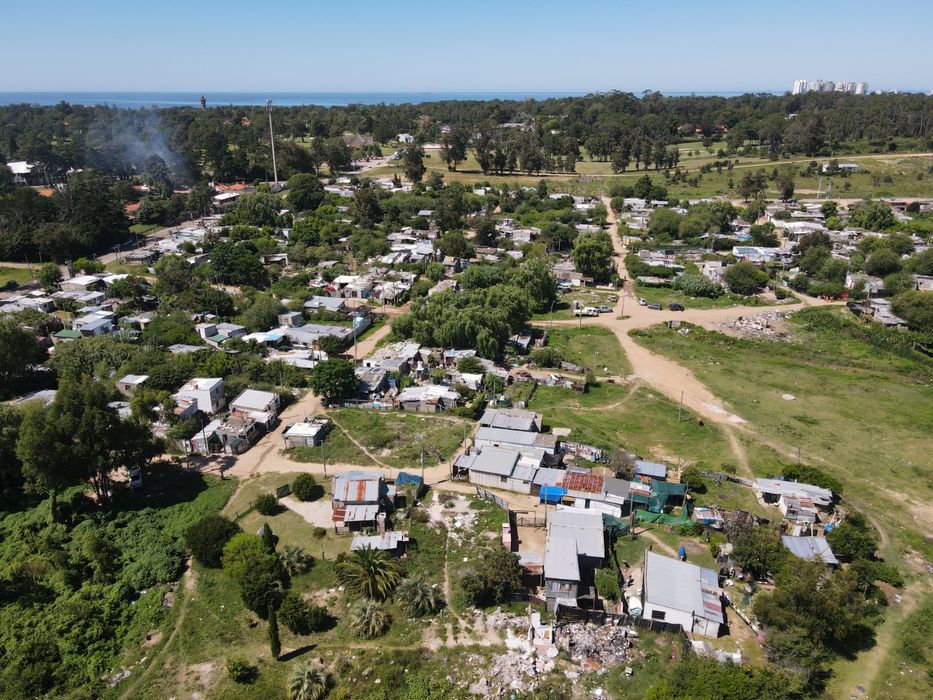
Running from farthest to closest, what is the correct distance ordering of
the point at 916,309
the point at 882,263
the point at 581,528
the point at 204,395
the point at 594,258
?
the point at 594,258 < the point at 882,263 < the point at 916,309 < the point at 204,395 < the point at 581,528

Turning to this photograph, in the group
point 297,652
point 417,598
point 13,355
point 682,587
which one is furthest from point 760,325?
point 13,355

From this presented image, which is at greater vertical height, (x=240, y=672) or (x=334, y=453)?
(x=334, y=453)

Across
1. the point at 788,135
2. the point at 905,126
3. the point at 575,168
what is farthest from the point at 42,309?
the point at 905,126

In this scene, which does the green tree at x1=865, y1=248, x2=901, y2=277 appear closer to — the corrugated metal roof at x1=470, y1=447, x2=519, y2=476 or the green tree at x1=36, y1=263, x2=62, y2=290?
the corrugated metal roof at x1=470, y1=447, x2=519, y2=476

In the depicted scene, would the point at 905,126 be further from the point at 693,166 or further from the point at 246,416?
the point at 246,416

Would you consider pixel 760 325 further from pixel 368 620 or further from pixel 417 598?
pixel 368 620

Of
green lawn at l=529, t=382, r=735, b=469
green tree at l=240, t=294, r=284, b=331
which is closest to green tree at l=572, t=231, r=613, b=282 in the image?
green lawn at l=529, t=382, r=735, b=469
